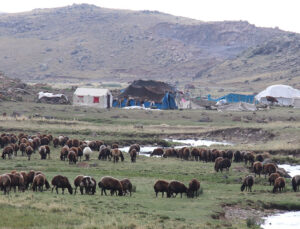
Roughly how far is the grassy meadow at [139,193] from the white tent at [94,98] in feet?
43.1

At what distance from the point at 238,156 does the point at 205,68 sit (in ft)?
438

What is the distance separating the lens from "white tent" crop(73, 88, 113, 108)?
72875 millimetres

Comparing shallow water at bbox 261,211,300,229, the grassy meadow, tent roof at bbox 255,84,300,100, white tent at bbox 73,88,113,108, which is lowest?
shallow water at bbox 261,211,300,229

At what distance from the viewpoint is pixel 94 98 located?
241ft

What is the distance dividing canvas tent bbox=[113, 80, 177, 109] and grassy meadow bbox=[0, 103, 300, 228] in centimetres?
1533

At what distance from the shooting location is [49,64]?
16962cm

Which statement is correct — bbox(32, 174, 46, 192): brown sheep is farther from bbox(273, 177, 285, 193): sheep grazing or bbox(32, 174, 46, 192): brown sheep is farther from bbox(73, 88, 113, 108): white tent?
bbox(73, 88, 113, 108): white tent

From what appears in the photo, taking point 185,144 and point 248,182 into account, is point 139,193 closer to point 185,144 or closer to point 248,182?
point 248,182

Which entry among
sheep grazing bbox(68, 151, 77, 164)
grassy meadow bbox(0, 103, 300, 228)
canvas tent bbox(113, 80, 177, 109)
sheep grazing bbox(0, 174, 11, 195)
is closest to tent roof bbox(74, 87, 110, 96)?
canvas tent bbox(113, 80, 177, 109)

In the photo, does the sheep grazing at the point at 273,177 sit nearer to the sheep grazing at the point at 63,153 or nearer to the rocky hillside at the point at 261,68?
the sheep grazing at the point at 63,153

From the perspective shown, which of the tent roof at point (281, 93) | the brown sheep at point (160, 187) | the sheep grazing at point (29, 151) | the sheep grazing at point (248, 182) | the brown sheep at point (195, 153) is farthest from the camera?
the tent roof at point (281, 93)

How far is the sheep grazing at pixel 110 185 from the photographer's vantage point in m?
22.7

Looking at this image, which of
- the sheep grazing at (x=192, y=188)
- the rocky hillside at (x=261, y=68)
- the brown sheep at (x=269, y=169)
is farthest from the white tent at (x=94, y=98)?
the rocky hillside at (x=261, y=68)

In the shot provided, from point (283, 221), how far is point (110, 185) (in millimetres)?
6704
